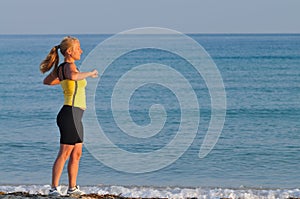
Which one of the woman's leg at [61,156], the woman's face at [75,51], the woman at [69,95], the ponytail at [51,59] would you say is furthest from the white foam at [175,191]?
the woman's face at [75,51]

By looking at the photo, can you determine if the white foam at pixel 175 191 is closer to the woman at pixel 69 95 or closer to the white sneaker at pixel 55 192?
the white sneaker at pixel 55 192

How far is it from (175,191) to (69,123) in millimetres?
3408

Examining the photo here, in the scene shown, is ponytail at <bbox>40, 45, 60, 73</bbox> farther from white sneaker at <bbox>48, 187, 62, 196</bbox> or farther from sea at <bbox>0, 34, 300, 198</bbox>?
white sneaker at <bbox>48, 187, 62, 196</bbox>

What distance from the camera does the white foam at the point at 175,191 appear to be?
29.5 ft

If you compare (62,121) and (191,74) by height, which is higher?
(191,74)

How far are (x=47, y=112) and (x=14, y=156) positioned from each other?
341 inches

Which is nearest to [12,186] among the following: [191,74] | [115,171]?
[115,171]

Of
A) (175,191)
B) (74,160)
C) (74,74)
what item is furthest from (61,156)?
(175,191)

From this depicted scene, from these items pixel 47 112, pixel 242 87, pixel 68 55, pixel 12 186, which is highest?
pixel 242 87

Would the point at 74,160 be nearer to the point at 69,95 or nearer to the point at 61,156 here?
the point at 61,156

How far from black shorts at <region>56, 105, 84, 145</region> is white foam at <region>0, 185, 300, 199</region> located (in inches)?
97.8

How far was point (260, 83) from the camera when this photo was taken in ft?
108

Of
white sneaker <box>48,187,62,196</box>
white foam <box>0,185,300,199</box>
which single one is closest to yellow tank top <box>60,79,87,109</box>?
white sneaker <box>48,187,62,196</box>

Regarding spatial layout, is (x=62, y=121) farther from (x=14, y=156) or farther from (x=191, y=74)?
(x=191, y=74)
